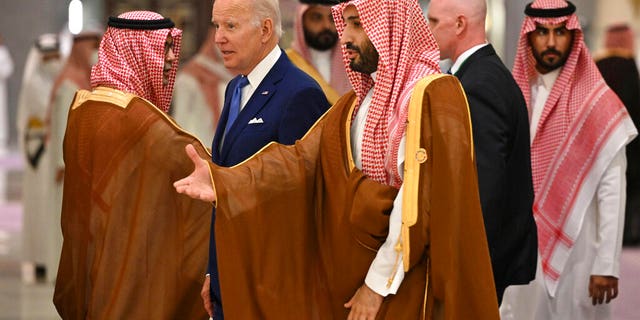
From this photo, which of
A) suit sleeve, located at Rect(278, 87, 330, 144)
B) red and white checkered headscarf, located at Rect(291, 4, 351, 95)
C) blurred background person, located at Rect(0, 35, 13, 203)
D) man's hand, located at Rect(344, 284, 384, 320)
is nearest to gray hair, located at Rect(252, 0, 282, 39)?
suit sleeve, located at Rect(278, 87, 330, 144)

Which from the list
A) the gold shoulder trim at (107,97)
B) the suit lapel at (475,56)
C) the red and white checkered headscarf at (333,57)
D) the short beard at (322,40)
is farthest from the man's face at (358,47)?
the short beard at (322,40)

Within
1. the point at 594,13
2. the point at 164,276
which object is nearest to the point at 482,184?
the point at 164,276

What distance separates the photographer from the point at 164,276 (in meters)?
4.48

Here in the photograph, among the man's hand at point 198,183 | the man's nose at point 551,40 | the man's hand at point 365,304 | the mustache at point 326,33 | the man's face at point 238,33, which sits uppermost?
the man's face at point 238,33

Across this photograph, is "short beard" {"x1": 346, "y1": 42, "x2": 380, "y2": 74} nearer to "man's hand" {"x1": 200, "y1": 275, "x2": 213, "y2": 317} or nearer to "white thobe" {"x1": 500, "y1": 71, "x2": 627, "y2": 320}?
"man's hand" {"x1": 200, "y1": 275, "x2": 213, "y2": 317}

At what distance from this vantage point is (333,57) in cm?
660

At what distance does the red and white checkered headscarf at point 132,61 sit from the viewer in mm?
4551

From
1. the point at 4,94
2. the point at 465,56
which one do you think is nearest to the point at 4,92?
the point at 4,94

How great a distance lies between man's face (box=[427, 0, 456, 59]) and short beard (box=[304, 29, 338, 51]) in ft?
6.50

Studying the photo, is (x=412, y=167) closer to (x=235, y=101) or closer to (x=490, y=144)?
(x=490, y=144)

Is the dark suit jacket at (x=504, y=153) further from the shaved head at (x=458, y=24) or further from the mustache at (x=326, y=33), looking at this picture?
the mustache at (x=326, y=33)

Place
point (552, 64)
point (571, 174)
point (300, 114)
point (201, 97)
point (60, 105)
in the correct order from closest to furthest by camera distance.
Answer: point (300, 114) → point (571, 174) → point (552, 64) → point (60, 105) → point (201, 97)

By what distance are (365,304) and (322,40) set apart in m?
3.24

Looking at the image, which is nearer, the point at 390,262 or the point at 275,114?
the point at 390,262
